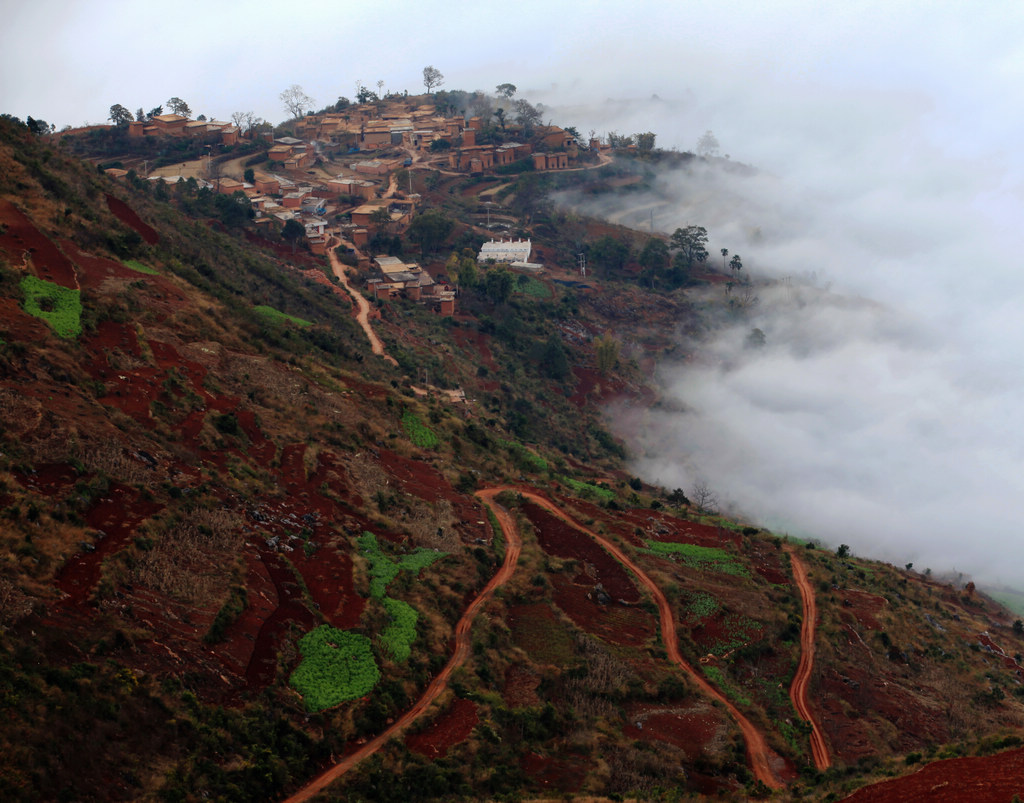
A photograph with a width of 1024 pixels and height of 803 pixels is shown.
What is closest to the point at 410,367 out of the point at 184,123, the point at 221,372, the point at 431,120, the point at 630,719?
the point at 221,372

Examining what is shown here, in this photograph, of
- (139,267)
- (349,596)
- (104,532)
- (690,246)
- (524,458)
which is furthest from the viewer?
(690,246)

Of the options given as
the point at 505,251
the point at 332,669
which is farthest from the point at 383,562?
the point at 505,251

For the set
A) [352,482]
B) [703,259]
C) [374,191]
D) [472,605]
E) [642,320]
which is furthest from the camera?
[703,259]

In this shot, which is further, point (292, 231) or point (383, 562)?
point (292, 231)

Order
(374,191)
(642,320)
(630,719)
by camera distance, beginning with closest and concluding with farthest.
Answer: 1. (630,719)
2. (642,320)
3. (374,191)

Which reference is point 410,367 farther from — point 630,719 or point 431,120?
point 431,120

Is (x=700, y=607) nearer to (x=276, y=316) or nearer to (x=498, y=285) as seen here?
(x=276, y=316)
